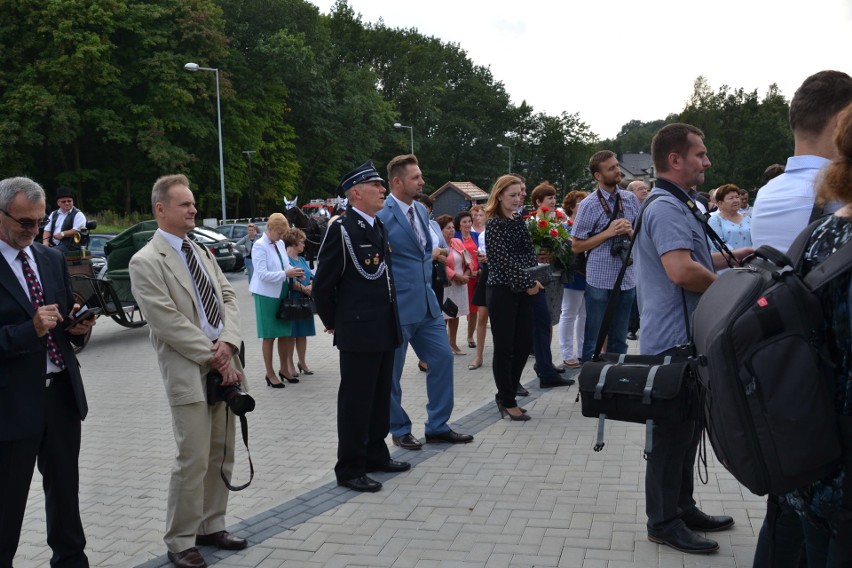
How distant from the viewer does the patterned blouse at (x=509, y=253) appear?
7305mm

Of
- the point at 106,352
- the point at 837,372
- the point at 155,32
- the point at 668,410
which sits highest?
the point at 155,32

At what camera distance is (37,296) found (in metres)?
4.11

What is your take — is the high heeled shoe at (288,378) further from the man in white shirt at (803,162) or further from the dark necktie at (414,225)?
the man in white shirt at (803,162)

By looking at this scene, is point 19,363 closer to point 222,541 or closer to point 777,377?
point 222,541

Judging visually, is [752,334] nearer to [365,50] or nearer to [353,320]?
[353,320]

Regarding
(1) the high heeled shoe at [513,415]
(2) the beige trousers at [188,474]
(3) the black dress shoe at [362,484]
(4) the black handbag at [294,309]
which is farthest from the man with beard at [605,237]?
(2) the beige trousers at [188,474]

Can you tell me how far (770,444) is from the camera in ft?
7.57

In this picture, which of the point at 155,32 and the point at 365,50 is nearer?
the point at 155,32

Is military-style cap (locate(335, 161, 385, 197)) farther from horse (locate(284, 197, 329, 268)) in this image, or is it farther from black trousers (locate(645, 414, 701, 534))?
horse (locate(284, 197, 329, 268))

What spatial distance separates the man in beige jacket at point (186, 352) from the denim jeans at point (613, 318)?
164 inches

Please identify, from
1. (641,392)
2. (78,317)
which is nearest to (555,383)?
(641,392)

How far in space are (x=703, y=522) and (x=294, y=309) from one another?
5.86 metres

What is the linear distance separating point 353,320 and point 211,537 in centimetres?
168

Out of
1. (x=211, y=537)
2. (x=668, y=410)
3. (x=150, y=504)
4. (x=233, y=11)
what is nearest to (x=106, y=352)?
(x=150, y=504)
